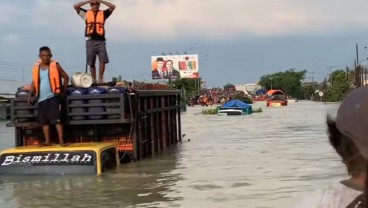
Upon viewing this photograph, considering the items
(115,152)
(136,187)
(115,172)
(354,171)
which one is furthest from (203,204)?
(354,171)

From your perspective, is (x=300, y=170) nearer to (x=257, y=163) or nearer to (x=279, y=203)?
(x=257, y=163)

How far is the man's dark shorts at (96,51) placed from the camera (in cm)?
1188

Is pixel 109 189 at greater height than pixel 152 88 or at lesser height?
lesser

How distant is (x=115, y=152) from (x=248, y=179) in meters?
2.79

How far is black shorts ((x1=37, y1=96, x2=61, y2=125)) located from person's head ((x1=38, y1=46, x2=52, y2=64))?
2.05ft

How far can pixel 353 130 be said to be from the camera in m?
1.64

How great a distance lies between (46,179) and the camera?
31.1ft

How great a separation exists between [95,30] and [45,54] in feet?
5.41

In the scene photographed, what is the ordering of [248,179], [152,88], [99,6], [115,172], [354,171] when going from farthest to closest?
[152,88] → [99,6] → [115,172] → [248,179] → [354,171]

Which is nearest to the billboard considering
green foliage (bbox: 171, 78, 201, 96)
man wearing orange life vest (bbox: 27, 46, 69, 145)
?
green foliage (bbox: 171, 78, 201, 96)

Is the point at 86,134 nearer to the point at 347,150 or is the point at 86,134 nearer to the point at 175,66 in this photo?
the point at 347,150

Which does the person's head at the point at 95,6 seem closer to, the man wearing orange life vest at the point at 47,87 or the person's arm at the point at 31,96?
the man wearing orange life vest at the point at 47,87

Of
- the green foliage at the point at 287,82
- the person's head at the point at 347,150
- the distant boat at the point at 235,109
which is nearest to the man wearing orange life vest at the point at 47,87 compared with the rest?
the person's head at the point at 347,150

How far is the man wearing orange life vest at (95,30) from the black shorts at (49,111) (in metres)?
1.73
